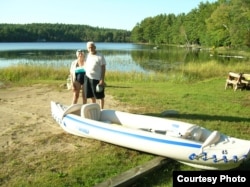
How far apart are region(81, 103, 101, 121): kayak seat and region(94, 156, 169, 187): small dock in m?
2.09

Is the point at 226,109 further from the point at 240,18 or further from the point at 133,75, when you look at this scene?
the point at 240,18

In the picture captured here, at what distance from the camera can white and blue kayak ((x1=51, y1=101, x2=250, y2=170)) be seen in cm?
516

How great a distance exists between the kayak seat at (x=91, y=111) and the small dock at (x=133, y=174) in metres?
2.09

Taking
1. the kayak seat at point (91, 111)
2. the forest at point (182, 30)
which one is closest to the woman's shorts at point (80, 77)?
the kayak seat at point (91, 111)

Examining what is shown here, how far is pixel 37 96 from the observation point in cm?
1197

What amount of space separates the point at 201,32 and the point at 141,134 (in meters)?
90.7

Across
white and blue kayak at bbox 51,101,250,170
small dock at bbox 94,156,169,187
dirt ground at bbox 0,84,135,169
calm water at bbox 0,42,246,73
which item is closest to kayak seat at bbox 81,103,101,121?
white and blue kayak at bbox 51,101,250,170

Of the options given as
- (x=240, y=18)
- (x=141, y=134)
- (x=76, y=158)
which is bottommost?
(x=76, y=158)

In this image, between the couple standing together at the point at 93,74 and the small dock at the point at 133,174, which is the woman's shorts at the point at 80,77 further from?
the small dock at the point at 133,174

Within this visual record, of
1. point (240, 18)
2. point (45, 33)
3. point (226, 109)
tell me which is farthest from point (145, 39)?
point (226, 109)

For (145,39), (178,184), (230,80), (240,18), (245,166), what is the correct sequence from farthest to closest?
1. (145,39)
2. (240,18)
3. (230,80)
4. (245,166)
5. (178,184)

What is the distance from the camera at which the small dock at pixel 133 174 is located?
4.76 m

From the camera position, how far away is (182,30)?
106m

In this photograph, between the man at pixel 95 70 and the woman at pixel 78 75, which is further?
the woman at pixel 78 75
